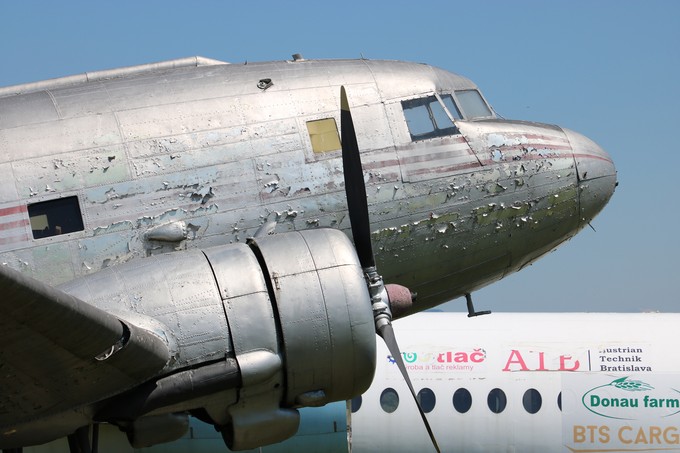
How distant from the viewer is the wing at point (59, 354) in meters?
8.14

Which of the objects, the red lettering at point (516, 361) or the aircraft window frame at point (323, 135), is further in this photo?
the red lettering at point (516, 361)

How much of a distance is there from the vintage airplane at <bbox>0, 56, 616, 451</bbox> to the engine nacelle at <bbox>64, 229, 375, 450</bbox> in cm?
2

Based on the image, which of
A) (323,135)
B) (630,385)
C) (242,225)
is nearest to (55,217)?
(242,225)

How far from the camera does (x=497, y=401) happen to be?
1948 centimetres

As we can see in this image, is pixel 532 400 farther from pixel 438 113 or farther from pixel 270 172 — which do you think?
pixel 270 172

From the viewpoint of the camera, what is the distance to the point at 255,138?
11406mm

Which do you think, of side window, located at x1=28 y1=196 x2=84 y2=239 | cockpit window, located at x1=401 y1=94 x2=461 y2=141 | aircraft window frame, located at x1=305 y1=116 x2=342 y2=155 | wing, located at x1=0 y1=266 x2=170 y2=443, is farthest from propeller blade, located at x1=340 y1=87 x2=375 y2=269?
side window, located at x1=28 y1=196 x2=84 y2=239

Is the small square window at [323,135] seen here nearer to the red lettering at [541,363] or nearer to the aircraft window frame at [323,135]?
the aircraft window frame at [323,135]

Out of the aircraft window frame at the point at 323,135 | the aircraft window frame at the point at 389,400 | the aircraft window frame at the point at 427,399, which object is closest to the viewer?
the aircraft window frame at the point at 323,135

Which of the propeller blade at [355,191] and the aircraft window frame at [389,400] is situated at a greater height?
the propeller blade at [355,191]

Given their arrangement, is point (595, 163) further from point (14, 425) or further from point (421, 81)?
point (14, 425)

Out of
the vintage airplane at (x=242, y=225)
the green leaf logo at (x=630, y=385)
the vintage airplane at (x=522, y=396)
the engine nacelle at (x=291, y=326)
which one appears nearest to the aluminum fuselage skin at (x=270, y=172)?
the vintage airplane at (x=242, y=225)

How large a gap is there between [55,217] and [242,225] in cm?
182

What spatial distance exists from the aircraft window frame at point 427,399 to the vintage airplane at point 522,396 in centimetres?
2
